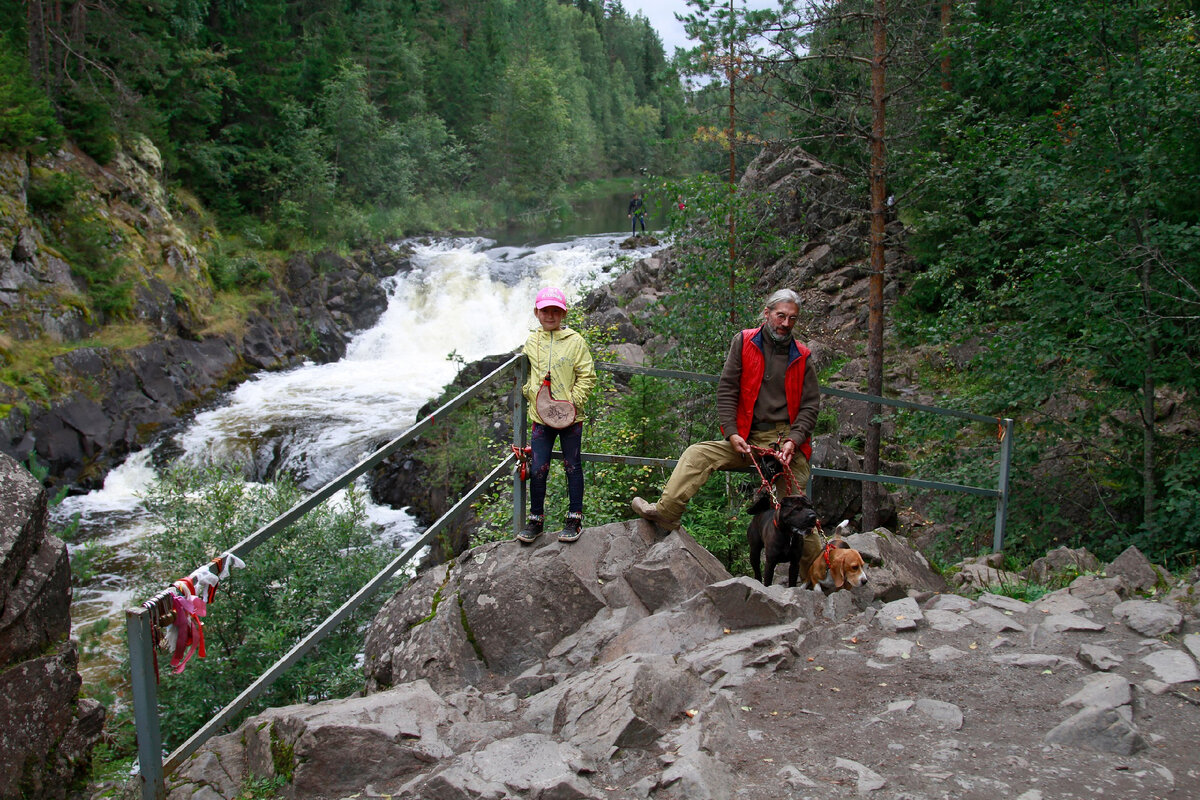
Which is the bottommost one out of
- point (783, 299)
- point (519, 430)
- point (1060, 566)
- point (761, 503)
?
point (1060, 566)

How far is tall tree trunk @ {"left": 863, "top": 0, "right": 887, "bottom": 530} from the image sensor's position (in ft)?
34.5

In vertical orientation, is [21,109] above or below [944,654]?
above

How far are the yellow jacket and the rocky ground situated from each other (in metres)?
0.85

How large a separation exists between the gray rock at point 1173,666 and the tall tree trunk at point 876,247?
6131mm

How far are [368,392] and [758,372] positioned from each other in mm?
18415

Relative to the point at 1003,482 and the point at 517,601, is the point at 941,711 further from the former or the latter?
the point at 1003,482

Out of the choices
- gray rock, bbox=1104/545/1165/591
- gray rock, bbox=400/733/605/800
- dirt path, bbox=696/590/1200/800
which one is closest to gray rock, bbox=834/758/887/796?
dirt path, bbox=696/590/1200/800

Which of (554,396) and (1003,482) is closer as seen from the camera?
(554,396)

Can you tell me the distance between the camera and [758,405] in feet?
16.4

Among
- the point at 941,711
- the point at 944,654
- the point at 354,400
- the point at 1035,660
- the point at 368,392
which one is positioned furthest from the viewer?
the point at 368,392

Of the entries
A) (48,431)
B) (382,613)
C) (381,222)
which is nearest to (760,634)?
(382,613)

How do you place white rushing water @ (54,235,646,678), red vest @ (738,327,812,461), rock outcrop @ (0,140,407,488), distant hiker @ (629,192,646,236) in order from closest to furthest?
1. red vest @ (738,327,812,461)
2. white rushing water @ (54,235,646,678)
3. distant hiker @ (629,192,646,236)
4. rock outcrop @ (0,140,407,488)

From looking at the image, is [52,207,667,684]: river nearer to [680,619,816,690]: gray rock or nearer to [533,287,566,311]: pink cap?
[533,287,566,311]: pink cap

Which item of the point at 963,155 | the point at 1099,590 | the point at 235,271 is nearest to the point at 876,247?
the point at 963,155
